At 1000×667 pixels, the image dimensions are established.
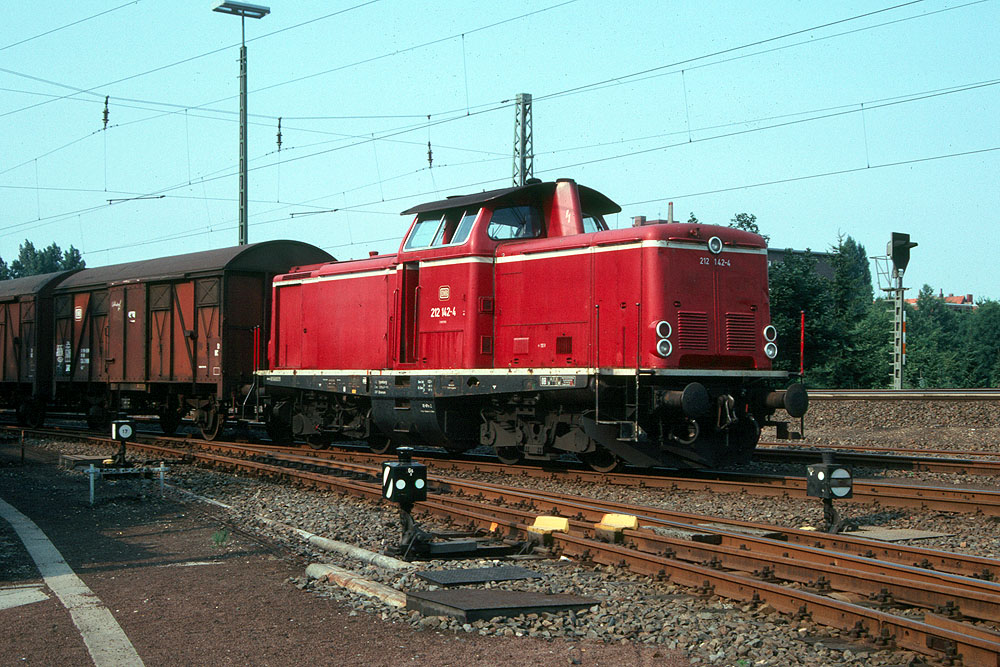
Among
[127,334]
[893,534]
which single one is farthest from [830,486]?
[127,334]

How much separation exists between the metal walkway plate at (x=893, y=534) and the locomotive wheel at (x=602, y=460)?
4241 millimetres

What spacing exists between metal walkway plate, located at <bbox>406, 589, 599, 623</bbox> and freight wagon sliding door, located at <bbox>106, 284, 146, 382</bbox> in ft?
52.8

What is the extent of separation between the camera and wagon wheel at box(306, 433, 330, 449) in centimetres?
1738

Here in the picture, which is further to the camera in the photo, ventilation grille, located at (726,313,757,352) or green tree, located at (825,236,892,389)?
green tree, located at (825,236,892,389)

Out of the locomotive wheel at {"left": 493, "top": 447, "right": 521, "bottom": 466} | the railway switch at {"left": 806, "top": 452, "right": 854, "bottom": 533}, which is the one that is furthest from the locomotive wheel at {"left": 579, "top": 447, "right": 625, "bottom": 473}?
the railway switch at {"left": 806, "top": 452, "right": 854, "bottom": 533}

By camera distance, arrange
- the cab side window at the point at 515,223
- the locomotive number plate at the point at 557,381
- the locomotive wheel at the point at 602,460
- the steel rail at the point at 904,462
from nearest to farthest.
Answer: the locomotive number plate at the point at 557,381 < the steel rail at the point at 904,462 < the locomotive wheel at the point at 602,460 < the cab side window at the point at 515,223

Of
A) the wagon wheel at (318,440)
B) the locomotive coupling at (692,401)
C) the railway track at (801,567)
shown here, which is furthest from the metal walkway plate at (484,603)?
the wagon wheel at (318,440)

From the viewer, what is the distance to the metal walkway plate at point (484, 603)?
6000 millimetres

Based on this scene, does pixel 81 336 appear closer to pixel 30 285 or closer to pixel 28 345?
pixel 28 345

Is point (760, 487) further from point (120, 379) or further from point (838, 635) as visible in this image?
point (120, 379)

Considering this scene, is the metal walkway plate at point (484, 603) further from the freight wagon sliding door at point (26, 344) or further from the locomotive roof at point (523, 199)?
the freight wagon sliding door at point (26, 344)

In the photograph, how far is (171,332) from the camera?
19906 millimetres

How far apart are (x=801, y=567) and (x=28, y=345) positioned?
2300cm

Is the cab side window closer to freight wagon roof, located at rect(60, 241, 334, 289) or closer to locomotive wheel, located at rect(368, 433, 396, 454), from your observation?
locomotive wheel, located at rect(368, 433, 396, 454)
